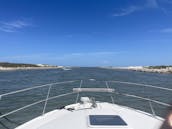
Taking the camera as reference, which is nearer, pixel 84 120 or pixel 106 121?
pixel 106 121

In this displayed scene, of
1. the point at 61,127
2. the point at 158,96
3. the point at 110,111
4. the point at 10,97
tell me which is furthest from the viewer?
the point at 158,96

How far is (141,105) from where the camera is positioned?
12859 mm

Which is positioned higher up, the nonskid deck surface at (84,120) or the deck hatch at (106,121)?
the deck hatch at (106,121)

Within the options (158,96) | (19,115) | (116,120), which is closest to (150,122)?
(116,120)

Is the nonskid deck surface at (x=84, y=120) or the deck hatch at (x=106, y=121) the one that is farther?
the nonskid deck surface at (x=84, y=120)

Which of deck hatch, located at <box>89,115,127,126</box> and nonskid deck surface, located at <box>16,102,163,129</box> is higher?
deck hatch, located at <box>89,115,127,126</box>

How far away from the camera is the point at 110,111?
5383mm

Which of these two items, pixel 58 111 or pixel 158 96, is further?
pixel 158 96

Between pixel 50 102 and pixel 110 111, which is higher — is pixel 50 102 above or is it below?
below

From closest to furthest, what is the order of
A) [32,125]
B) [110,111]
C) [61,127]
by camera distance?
[61,127] → [32,125] → [110,111]

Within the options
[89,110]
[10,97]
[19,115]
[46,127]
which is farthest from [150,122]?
[10,97]

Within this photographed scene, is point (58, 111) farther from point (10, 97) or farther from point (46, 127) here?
point (10, 97)

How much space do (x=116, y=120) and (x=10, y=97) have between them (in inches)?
450

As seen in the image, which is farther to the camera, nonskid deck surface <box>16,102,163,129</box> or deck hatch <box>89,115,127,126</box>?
nonskid deck surface <box>16,102,163,129</box>
